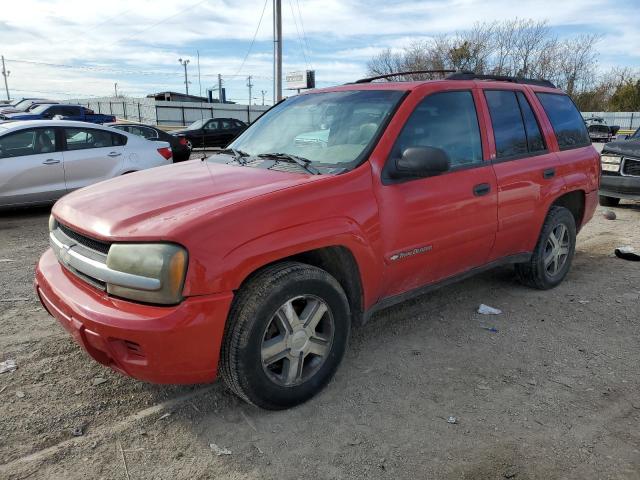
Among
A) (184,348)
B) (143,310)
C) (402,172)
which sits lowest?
(184,348)

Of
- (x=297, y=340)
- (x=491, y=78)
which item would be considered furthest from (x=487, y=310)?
(x=297, y=340)

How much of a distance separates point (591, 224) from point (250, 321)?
7115 mm

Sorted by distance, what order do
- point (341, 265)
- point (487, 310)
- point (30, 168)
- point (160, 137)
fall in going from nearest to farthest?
point (341, 265)
point (487, 310)
point (30, 168)
point (160, 137)

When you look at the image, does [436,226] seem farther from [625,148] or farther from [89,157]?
[625,148]

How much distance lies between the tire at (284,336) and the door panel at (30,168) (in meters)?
6.36

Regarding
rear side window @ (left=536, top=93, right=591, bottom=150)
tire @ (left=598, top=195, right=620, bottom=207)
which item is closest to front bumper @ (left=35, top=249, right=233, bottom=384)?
rear side window @ (left=536, top=93, right=591, bottom=150)

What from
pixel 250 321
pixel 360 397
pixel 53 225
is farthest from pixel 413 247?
pixel 53 225

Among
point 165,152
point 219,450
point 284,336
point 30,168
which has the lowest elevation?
point 219,450

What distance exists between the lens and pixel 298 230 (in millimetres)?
2689

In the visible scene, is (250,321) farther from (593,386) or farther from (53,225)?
(593,386)

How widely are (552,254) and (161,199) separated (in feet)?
11.8

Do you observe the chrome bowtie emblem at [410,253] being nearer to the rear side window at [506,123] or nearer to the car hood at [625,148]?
the rear side window at [506,123]

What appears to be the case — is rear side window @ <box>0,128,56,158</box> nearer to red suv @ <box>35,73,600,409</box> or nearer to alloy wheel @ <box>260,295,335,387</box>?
red suv @ <box>35,73,600,409</box>

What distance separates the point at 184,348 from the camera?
2379 millimetres
